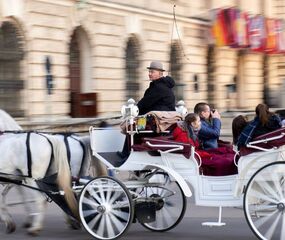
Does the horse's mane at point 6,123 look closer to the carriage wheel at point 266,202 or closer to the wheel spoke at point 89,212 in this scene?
the wheel spoke at point 89,212

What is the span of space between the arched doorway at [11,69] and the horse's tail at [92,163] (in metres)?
11.7

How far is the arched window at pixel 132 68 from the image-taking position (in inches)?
1001

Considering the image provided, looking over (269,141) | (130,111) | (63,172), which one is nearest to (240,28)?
(130,111)

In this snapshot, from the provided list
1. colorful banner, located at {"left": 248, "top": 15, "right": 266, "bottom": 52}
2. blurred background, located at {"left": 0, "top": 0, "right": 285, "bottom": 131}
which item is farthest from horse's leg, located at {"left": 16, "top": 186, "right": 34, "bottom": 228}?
colorful banner, located at {"left": 248, "top": 15, "right": 266, "bottom": 52}

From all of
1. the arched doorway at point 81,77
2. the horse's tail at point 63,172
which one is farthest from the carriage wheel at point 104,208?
the arched doorway at point 81,77

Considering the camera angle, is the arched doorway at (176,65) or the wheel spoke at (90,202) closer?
the wheel spoke at (90,202)

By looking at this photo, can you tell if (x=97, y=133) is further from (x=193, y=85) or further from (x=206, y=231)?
(x=193, y=85)

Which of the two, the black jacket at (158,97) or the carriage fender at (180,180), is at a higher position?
the black jacket at (158,97)

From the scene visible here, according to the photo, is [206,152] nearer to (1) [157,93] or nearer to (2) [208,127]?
(2) [208,127]

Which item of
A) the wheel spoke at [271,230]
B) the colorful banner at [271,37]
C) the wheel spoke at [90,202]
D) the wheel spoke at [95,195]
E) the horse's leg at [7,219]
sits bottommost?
the horse's leg at [7,219]

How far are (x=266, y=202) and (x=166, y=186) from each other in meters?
1.60

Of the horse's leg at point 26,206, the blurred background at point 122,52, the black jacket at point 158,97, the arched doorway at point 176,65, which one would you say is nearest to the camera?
the black jacket at point 158,97

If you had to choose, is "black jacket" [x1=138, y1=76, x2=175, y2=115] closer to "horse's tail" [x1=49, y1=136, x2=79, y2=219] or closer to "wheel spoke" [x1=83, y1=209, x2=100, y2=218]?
"horse's tail" [x1=49, y1=136, x2=79, y2=219]

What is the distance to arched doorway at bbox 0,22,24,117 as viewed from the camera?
20.0 metres
